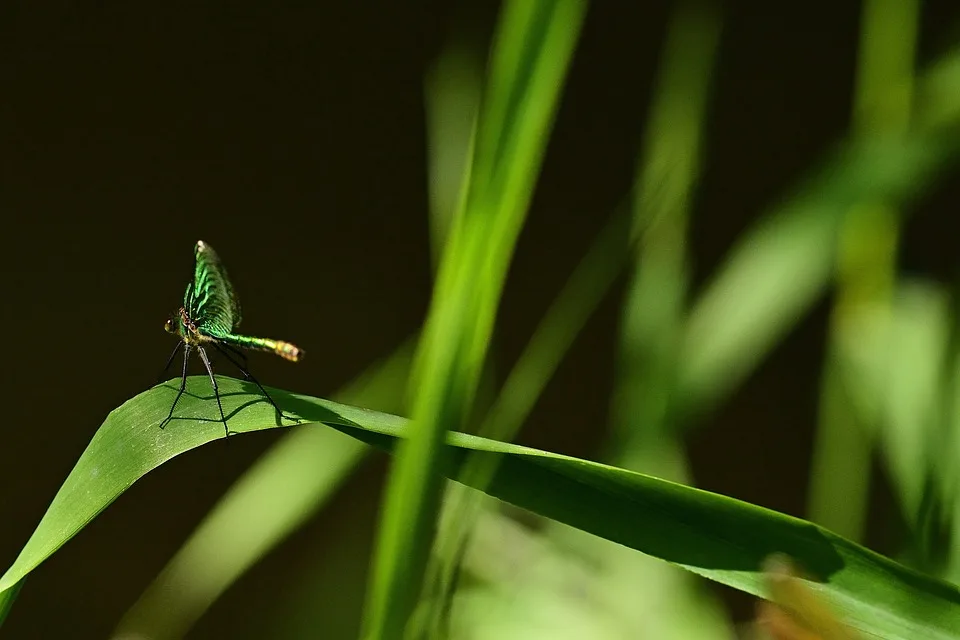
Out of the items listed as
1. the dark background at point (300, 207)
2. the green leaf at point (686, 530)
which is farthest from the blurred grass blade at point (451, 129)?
the green leaf at point (686, 530)

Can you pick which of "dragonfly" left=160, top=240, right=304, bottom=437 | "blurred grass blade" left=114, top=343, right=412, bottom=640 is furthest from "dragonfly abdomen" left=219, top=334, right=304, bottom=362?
"blurred grass blade" left=114, top=343, right=412, bottom=640

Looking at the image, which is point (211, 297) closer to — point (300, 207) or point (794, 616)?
point (794, 616)

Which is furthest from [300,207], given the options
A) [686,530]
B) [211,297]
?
[686,530]

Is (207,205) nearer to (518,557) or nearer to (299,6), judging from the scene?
(299,6)

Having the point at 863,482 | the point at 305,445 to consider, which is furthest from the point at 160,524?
the point at 863,482

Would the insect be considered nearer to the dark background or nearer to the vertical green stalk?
the vertical green stalk
